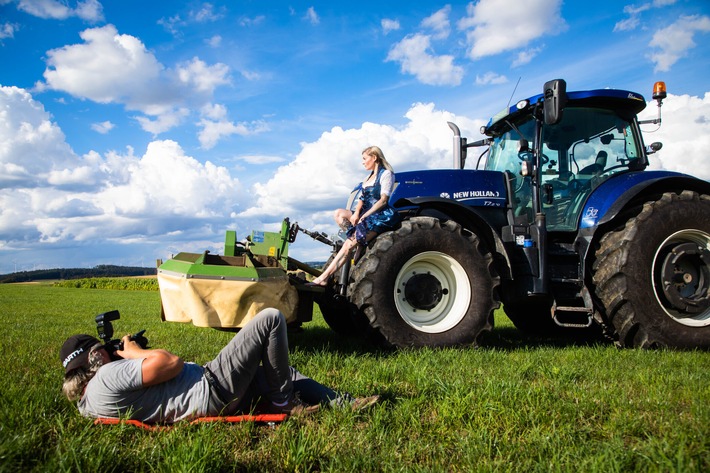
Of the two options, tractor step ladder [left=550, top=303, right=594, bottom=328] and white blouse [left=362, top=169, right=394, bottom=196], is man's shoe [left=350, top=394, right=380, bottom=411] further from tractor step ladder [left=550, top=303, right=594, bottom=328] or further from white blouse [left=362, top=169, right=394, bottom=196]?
tractor step ladder [left=550, top=303, right=594, bottom=328]

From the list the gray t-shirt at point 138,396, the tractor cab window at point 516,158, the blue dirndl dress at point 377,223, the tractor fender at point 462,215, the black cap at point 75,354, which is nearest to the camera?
the gray t-shirt at point 138,396

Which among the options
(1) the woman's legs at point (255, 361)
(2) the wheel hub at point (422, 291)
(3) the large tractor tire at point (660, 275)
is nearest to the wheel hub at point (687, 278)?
(3) the large tractor tire at point (660, 275)

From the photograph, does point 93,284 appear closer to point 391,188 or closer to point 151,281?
point 151,281

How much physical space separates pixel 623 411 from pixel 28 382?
452 centimetres

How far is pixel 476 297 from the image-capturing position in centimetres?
513

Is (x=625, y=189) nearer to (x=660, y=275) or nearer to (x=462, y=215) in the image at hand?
(x=660, y=275)

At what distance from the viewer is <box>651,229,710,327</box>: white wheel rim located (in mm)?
5426

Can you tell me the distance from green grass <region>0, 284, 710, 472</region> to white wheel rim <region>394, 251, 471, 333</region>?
25.7 inches

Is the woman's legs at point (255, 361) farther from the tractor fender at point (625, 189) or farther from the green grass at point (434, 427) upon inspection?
the tractor fender at point (625, 189)

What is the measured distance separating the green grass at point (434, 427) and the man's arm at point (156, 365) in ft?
1.03

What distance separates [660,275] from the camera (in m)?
5.48

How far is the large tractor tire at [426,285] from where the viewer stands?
4855mm

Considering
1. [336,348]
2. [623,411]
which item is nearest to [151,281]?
[336,348]

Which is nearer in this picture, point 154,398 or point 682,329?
point 154,398
